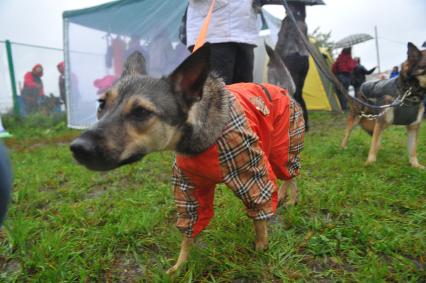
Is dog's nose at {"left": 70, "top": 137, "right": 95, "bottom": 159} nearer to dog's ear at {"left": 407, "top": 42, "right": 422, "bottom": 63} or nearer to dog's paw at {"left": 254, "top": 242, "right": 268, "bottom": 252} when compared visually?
dog's paw at {"left": 254, "top": 242, "right": 268, "bottom": 252}

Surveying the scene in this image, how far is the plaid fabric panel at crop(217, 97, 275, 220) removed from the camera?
73.5 inches

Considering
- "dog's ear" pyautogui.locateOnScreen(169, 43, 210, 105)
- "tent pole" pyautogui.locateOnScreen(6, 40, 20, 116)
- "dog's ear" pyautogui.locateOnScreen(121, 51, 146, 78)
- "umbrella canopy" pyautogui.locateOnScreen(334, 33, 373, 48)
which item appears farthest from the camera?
"umbrella canopy" pyautogui.locateOnScreen(334, 33, 373, 48)

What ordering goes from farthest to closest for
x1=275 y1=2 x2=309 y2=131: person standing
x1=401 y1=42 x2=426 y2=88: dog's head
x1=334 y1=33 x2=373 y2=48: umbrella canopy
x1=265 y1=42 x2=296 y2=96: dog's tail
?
x1=334 y1=33 x2=373 y2=48: umbrella canopy
x1=275 y1=2 x2=309 y2=131: person standing
x1=401 y1=42 x2=426 y2=88: dog's head
x1=265 y1=42 x2=296 y2=96: dog's tail

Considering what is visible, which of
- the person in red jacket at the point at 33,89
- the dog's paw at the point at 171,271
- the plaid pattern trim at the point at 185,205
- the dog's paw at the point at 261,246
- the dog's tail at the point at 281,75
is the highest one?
the dog's tail at the point at 281,75

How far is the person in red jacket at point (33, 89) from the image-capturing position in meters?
9.84

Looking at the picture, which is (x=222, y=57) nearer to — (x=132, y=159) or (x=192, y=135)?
(x=192, y=135)

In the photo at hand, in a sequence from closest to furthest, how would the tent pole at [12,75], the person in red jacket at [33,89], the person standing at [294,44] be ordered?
1. the person standing at [294,44]
2. the tent pole at [12,75]
3. the person in red jacket at [33,89]

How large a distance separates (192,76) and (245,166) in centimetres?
55

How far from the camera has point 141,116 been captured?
169 centimetres

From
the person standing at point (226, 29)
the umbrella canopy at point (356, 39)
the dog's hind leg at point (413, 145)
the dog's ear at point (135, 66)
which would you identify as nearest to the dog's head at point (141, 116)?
the dog's ear at point (135, 66)

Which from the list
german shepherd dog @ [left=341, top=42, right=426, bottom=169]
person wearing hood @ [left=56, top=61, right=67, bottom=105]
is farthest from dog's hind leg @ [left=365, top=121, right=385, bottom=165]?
person wearing hood @ [left=56, top=61, right=67, bottom=105]

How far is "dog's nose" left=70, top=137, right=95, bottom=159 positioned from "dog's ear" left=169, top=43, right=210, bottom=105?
546 mm

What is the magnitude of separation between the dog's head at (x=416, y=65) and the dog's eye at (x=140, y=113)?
131 inches

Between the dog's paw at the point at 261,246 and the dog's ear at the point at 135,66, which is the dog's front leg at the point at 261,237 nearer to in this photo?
the dog's paw at the point at 261,246
